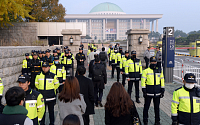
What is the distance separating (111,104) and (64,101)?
92cm

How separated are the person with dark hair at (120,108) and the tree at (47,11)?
2628 cm

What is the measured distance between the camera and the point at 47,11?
28.1 metres

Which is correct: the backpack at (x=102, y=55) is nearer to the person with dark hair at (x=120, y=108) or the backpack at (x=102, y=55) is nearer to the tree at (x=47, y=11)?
the person with dark hair at (x=120, y=108)

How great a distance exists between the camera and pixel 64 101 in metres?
3.57

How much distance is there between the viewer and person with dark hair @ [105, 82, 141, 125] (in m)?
3.15

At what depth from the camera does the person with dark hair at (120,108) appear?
315 cm

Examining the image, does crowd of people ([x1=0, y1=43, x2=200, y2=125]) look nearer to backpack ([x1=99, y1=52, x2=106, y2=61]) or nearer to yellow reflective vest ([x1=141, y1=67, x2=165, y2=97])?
yellow reflective vest ([x1=141, y1=67, x2=165, y2=97])

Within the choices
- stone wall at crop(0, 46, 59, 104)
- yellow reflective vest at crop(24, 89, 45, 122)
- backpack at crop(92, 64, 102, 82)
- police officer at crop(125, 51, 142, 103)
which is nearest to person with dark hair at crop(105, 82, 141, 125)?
yellow reflective vest at crop(24, 89, 45, 122)

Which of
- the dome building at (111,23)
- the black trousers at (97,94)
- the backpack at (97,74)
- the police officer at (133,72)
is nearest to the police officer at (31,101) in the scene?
the backpack at (97,74)

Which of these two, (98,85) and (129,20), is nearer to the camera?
(98,85)

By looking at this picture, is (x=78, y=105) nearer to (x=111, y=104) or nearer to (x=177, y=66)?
(x=111, y=104)

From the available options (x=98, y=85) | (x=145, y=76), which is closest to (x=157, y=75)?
(x=145, y=76)

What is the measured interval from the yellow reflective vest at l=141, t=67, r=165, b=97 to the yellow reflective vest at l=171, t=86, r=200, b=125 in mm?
1699

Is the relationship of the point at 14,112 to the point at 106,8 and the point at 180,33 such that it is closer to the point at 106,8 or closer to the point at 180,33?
the point at 106,8
